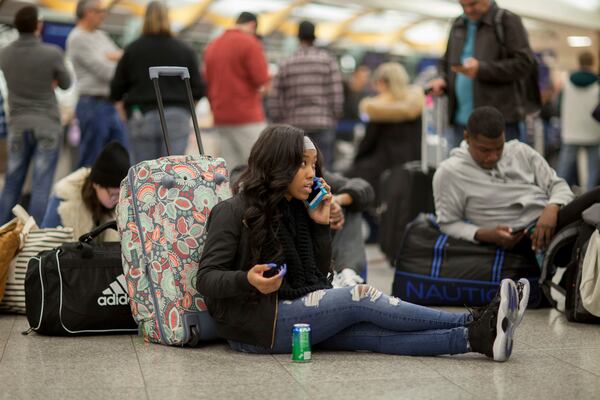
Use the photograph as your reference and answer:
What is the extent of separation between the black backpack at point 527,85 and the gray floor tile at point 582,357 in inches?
81.2

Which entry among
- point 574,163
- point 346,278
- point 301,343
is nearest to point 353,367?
point 301,343

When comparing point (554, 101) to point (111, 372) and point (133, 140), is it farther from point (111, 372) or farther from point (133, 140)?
point (111, 372)

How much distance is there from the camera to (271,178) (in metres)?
3.47

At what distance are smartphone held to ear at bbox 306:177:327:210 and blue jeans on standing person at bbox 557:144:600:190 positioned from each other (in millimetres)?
6259

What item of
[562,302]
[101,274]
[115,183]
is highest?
[115,183]

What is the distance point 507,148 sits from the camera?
4898 millimetres

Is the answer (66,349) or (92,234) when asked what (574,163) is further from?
(66,349)

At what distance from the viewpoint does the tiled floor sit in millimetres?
3018

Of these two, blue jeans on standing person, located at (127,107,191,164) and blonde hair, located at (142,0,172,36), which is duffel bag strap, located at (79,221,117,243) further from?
blonde hair, located at (142,0,172,36)

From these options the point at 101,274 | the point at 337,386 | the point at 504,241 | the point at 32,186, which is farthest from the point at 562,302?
the point at 32,186

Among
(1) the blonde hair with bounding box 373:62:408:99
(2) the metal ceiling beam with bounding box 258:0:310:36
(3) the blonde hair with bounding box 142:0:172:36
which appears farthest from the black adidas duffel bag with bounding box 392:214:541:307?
(2) the metal ceiling beam with bounding box 258:0:310:36

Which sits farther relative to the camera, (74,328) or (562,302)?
(562,302)

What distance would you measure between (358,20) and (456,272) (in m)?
15.1

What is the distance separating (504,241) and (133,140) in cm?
280
